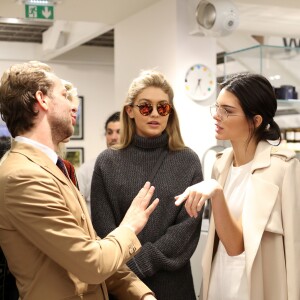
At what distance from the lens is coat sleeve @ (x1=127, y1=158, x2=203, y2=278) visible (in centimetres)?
274

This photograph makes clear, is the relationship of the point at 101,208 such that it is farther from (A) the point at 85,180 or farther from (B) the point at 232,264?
(A) the point at 85,180

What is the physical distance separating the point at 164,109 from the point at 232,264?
883mm

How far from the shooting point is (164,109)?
2.98 meters

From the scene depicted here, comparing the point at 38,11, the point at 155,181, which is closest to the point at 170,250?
the point at 155,181

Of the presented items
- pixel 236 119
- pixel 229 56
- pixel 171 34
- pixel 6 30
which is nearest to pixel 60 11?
pixel 171 34

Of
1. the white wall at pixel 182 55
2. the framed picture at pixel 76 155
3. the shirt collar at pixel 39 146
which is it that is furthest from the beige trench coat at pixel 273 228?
the framed picture at pixel 76 155

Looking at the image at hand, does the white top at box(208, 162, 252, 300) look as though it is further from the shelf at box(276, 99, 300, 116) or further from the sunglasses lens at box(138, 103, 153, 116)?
the shelf at box(276, 99, 300, 116)

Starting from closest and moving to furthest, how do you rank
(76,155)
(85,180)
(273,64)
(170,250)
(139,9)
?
(170,250)
(85,180)
(273,64)
(139,9)
(76,155)

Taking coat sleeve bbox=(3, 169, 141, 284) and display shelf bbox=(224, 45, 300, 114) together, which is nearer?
coat sleeve bbox=(3, 169, 141, 284)

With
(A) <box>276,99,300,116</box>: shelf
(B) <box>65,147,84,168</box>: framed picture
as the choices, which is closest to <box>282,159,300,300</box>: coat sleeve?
(A) <box>276,99,300,116</box>: shelf

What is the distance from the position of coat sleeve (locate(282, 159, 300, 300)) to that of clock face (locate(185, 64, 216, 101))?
11.5 ft

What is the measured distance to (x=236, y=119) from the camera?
2389 mm

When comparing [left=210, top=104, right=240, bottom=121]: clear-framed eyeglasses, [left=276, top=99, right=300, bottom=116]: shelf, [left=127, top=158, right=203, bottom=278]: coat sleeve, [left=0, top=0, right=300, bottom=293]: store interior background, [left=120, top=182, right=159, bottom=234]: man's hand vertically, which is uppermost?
[left=0, top=0, right=300, bottom=293]: store interior background

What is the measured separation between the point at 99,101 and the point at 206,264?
28.6 ft
